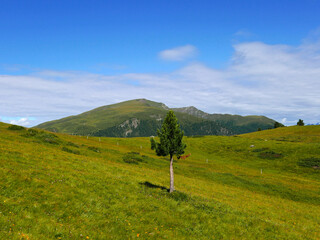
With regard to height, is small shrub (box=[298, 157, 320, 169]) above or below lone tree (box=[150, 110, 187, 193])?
below

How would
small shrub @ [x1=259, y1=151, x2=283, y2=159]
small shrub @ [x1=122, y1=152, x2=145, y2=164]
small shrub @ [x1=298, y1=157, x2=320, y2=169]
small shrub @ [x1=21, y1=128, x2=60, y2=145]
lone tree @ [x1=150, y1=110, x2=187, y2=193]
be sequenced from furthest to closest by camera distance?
small shrub @ [x1=259, y1=151, x2=283, y2=159] < small shrub @ [x1=298, y1=157, x2=320, y2=169] < small shrub @ [x1=122, y1=152, x2=145, y2=164] < small shrub @ [x1=21, y1=128, x2=60, y2=145] < lone tree @ [x1=150, y1=110, x2=187, y2=193]

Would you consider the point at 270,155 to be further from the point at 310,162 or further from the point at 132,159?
the point at 132,159

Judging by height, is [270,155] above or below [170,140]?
below

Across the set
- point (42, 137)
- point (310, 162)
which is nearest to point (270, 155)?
point (310, 162)

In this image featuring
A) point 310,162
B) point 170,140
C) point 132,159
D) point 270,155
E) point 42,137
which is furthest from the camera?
point 270,155

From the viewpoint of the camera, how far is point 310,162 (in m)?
67.9

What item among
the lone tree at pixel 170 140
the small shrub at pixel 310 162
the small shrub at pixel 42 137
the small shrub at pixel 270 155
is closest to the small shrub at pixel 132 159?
the small shrub at pixel 42 137

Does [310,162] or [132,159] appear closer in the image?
[132,159]

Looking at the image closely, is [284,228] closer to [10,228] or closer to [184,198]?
[184,198]

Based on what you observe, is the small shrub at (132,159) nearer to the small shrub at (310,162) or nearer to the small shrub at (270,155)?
the small shrub at (270,155)

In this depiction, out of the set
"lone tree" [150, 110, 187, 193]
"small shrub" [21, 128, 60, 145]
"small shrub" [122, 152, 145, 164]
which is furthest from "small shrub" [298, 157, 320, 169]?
"small shrub" [21, 128, 60, 145]

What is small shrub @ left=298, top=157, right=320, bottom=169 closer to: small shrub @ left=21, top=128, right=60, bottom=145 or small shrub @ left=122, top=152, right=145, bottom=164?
small shrub @ left=122, top=152, right=145, bottom=164

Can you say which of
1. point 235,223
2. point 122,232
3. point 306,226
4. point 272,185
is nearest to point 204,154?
point 272,185

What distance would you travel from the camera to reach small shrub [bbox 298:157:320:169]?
6562 cm
